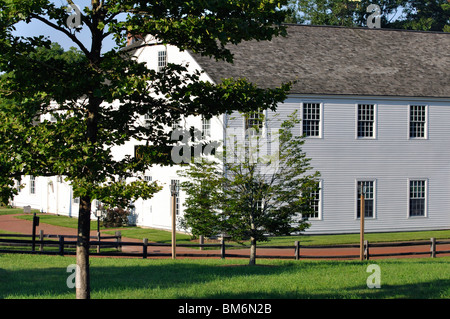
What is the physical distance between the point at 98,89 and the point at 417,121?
29.9 meters

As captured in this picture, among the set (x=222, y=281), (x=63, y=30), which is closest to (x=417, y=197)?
(x=222, y=281)

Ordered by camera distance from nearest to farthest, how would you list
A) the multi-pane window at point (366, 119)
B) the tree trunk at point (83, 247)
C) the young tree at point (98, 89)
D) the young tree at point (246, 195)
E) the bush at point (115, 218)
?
1. the young tree at point (98, 89)
2. the tree trunk at point (83, 247)
3. the young tree at point (246, 195)
4. the multi-pane window at point (366, 119)
5. the bush at point (115, 218)

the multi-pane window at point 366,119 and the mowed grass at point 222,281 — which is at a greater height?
the multi-pane window at point 366,119

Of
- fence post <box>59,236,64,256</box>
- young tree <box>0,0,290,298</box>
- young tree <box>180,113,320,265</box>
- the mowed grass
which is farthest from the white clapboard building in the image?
young tree <box>0,0,290,298</box>

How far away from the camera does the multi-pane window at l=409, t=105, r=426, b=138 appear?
123 feet

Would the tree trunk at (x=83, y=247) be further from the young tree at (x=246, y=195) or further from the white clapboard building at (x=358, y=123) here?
the white clapboard building at (x=358, y=123)

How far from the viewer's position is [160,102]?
512 inches

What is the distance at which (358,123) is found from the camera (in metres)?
36.6

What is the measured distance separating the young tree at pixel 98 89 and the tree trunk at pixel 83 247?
0.02 metres

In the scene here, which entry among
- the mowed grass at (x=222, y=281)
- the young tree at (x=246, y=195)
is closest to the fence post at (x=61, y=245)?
the mowed grass at (x=222, y=281)

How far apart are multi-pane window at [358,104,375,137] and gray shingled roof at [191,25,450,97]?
35.6 inches

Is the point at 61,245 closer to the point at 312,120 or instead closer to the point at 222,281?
the point at 222,281

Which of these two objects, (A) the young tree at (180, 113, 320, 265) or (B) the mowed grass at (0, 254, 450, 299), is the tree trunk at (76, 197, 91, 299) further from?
(A) the young tree at (180, 113, 320, 265)

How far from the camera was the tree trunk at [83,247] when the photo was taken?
12.1 m
